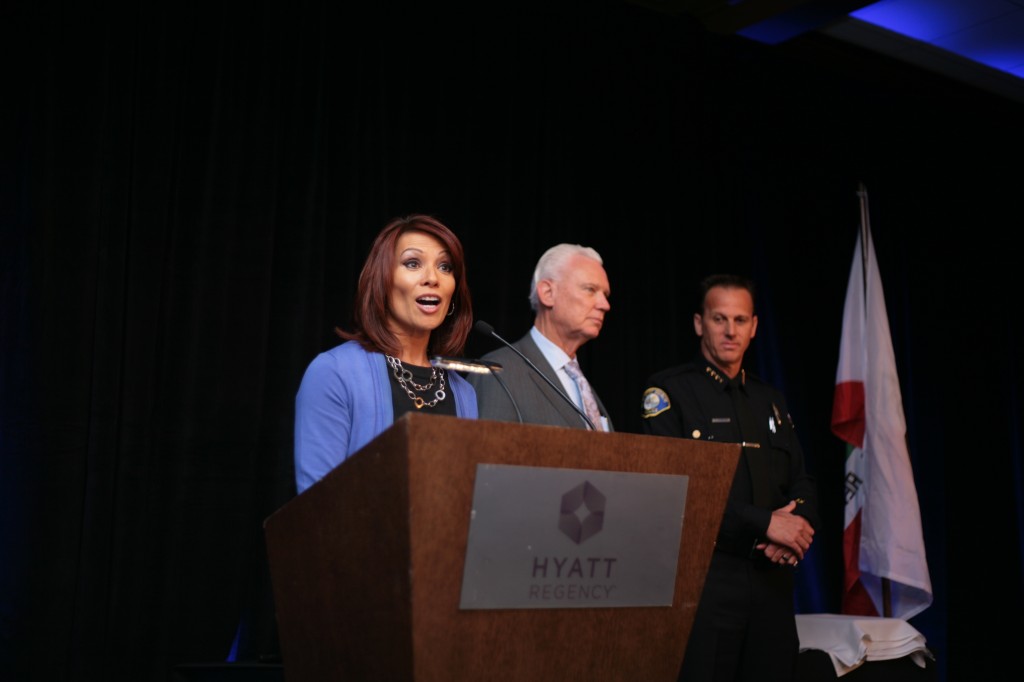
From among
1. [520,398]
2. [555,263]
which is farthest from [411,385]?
[555,263]

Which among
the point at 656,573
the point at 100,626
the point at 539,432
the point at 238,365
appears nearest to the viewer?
the point at 539,432

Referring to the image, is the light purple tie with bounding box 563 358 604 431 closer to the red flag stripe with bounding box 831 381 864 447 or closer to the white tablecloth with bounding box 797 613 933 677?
the white tablecloth with bounding box 797 613 933 677

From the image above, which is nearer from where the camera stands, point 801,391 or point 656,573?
point 656,573

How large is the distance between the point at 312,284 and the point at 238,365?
42 cm

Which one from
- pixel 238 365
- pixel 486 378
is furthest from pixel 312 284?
pixel 486 378

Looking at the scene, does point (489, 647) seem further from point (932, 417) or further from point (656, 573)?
point (932, 417)

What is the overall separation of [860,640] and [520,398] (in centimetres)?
189

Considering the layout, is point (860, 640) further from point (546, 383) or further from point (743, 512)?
point (546, 383)

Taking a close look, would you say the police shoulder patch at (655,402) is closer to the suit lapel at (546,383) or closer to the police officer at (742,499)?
the police officer at (742,499)

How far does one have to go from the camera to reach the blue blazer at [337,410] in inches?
77.3

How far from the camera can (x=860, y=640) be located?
3650mm

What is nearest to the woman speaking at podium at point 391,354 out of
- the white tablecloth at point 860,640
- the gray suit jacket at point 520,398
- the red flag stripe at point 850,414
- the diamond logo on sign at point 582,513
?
the gray suit jacket at point 520,398

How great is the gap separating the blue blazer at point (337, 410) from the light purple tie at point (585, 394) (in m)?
0.77

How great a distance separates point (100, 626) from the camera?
3094 mm
